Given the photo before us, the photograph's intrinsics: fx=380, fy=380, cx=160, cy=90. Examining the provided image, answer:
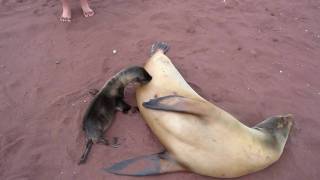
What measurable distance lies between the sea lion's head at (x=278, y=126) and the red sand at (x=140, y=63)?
0.16m

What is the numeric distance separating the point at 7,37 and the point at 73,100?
1.78 metres

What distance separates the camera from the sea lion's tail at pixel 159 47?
4816 millimetres

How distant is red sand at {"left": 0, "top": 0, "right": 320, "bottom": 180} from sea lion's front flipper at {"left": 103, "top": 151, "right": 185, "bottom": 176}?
10cm

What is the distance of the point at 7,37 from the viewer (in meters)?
5.33

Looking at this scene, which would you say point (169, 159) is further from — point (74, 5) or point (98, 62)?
point (74, 5)

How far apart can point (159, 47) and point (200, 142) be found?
1.83 metres

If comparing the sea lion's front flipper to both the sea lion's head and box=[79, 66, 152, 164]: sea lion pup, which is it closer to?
box=[79, 66, 152, 164]: sea lion pup

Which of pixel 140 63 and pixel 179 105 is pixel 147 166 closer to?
pixel 179 105

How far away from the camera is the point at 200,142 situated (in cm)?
339

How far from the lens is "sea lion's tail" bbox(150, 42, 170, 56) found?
190 inches

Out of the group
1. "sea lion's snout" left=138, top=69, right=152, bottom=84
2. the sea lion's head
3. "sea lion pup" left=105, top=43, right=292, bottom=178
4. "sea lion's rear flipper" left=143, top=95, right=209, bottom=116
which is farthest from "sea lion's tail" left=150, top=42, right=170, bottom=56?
→ the sea lion's head

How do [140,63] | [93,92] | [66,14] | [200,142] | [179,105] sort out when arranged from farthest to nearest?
1. [66,14]
2. [140,63]
3. [93,92]
4. [179,105]
5. [200,142]

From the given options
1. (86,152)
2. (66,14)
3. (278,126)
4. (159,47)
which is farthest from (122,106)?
(66,14)

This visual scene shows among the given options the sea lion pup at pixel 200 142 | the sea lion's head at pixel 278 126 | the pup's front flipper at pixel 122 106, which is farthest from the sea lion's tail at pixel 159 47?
the sea lion's head at pixel 278 126
